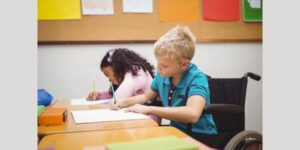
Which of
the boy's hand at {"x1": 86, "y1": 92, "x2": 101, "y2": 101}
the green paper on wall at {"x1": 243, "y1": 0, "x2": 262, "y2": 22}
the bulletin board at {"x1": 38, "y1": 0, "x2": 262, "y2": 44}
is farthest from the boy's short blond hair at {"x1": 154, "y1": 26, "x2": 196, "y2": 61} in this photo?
the green paper on wall at {"x1": 243, "y1": 0, "x2": 262, "y2": 22}

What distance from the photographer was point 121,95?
5.67 feet

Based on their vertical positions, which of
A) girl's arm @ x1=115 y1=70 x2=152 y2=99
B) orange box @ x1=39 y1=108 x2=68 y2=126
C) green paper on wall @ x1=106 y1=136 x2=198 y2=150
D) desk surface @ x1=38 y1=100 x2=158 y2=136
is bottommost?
desk surface @ x1=38 y1=100 x2=158 y2=136

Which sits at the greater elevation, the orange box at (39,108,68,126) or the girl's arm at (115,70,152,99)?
the girl's arm at (115,70,152,99)

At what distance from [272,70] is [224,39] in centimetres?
229

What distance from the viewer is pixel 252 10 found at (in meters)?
2.72

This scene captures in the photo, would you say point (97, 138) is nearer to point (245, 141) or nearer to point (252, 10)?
point (245, 141)

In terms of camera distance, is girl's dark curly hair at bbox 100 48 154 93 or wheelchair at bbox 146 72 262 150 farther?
girl's dark curly hair at bbox 100 48 154 93

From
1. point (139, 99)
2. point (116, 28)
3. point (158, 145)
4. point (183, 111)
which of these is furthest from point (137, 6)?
point (158, 145)

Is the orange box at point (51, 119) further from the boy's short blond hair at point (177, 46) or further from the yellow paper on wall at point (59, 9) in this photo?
the yellow paper on wall at point (59, 9)

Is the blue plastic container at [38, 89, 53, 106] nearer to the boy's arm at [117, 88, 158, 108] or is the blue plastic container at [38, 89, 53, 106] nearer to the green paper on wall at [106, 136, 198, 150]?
the boy's arm at [117, 88, 158, 108]

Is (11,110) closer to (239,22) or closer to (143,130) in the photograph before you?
(143,130)

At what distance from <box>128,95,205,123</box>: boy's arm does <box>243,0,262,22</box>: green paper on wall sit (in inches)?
67.0

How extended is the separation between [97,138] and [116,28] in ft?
5.70

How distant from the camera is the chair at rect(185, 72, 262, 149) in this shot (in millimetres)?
1313
